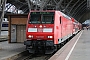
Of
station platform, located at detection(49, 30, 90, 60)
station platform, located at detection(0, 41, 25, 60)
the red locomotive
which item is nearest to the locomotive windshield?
the red locomotive

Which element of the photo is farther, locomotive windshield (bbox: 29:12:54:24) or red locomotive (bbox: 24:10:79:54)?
locomotive windshield (bbox: 29:12:54:24)

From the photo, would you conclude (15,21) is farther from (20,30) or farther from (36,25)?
(36,25)

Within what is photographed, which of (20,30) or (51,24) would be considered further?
(20,30)

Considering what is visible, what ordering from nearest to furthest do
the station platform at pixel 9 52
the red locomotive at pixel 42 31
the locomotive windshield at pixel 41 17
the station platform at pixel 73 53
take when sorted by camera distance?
the station platform at pixel 73 53
the station platform at pixel 9 52
the red locomotive at pixel 42 31
the locomotive windshield at pixel 41 17

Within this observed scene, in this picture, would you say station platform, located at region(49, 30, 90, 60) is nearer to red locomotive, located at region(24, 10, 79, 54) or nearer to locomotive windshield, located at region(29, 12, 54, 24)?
red locomotive, located at region(24, 10, 79, 54)

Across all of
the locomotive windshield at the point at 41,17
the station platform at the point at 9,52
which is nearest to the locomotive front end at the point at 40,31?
the locomotive windshield at the point at 41,17

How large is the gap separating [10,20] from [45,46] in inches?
333

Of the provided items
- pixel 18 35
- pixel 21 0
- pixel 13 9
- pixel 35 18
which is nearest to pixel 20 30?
pixel 18 35

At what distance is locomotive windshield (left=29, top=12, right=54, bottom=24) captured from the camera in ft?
58.4

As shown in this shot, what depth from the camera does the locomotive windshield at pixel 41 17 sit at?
1781 cm

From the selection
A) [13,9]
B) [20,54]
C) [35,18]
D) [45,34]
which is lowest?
[20,54]

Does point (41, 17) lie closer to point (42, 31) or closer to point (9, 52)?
point (42, 31)

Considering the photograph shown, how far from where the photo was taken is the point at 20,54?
58.4 feet

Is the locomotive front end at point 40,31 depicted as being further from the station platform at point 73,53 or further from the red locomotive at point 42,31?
the station platform at point 73,53
